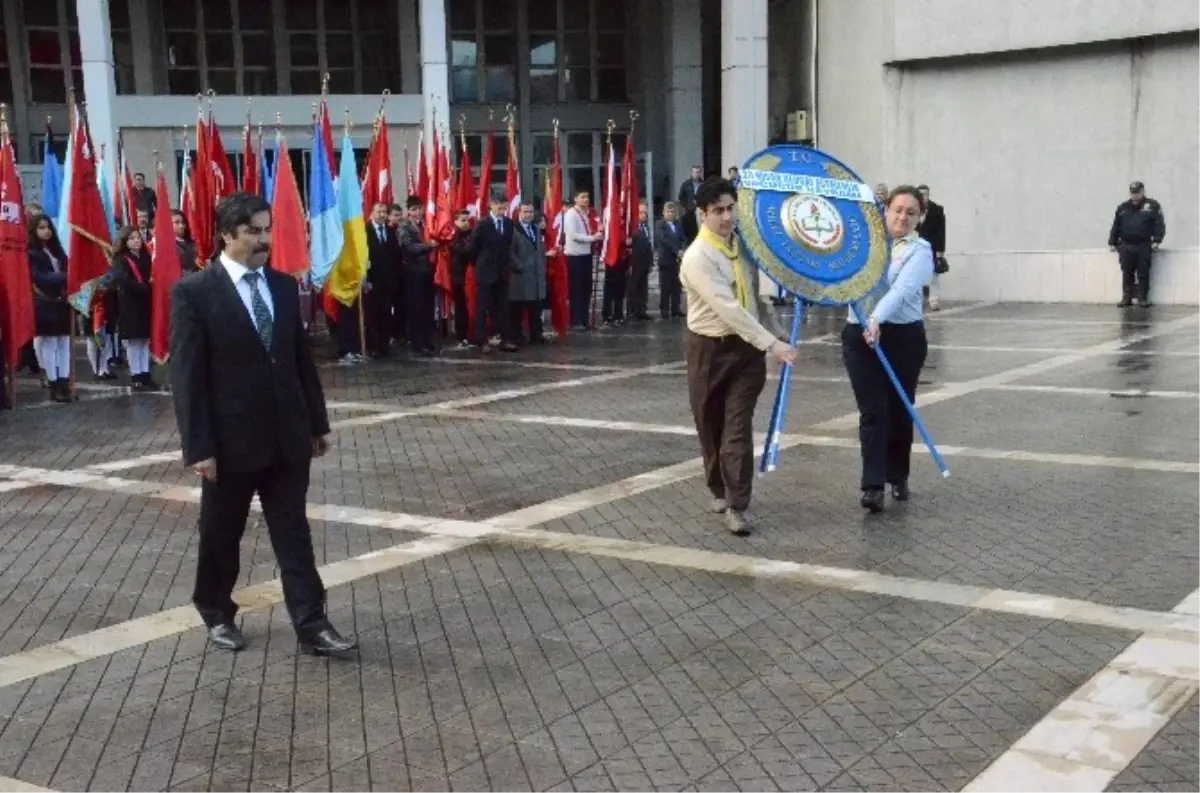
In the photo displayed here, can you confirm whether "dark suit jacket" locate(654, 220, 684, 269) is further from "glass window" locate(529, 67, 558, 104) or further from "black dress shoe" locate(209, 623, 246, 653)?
"glass window" locate(529, 67, 558, 104)

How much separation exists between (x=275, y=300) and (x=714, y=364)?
277 centimetres

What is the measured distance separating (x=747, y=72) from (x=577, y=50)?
941cm

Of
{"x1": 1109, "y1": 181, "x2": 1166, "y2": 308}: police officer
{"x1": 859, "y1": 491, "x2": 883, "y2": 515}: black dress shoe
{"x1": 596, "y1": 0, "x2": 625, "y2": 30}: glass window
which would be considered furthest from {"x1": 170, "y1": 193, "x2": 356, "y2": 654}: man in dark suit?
{"x1": 596, "y1": 0, "x2": 625, "y2": 30}: glass window

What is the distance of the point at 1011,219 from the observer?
924 inches

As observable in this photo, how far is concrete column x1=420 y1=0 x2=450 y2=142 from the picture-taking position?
88.2 ft

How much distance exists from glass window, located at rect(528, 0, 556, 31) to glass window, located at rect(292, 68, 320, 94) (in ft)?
18.6

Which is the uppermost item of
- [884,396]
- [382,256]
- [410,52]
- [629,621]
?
[410,52]

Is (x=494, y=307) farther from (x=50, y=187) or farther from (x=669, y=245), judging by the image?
(x=50, y=187)

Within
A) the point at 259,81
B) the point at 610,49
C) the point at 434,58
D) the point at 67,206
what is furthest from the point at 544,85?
the point at 67,206

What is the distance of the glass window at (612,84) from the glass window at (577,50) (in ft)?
1.68

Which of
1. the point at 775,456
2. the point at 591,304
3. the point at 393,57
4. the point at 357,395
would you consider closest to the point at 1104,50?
the point at 591,304

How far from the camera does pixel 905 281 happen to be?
25.2ft

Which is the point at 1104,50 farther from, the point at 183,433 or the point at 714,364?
the point at 183,433

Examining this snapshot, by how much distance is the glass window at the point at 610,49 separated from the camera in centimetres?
3503
